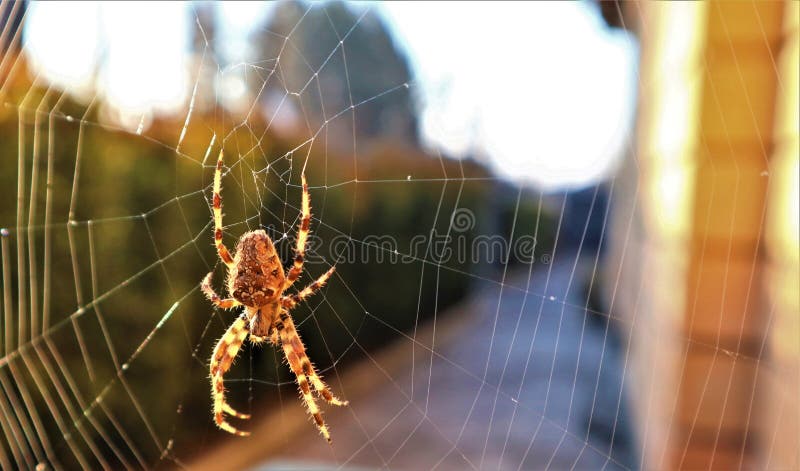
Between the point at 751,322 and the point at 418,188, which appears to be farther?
the point at 418,188

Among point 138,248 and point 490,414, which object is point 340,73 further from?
point 490,414

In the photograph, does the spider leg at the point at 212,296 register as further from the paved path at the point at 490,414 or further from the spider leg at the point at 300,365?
the paved path at the point at 490,414

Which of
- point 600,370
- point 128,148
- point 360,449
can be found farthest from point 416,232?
point 128,148

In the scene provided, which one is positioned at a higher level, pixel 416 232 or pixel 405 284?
pixel 416 232

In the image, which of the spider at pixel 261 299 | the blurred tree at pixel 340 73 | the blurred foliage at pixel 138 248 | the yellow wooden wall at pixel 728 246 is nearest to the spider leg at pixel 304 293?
the spider at pixel 261 299

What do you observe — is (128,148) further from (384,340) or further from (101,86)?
(384,340)

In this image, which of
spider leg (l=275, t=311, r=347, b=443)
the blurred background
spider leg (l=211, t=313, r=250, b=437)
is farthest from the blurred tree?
spider leg (l=275, t=311, r=347, b=443)
